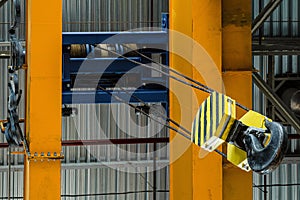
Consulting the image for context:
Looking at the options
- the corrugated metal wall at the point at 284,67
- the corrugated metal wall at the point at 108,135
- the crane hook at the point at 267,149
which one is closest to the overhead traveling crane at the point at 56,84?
the crane hook at the point at 267,149

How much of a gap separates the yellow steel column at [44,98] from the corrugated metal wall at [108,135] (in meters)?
9.13

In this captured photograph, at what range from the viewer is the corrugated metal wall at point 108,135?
15.1 m

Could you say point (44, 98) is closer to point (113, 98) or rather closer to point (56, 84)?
point (56, 84)

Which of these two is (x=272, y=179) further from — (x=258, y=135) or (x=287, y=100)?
(x=258, y=135)

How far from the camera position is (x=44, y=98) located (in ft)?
19.0

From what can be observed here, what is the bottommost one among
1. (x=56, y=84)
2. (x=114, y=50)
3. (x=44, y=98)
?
(x=44, y=98)

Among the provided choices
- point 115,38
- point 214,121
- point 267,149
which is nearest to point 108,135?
point 115,38

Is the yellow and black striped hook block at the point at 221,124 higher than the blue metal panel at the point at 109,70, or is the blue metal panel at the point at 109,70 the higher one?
the blue metal panel at the point at 109,70

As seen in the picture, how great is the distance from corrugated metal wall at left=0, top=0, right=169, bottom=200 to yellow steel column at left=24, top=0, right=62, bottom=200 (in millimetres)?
9126

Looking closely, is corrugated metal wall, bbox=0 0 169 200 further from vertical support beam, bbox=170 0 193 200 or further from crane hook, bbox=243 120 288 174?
crane hook, bbox=243 120 288 174

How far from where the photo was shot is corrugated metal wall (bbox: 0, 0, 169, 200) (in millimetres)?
15070

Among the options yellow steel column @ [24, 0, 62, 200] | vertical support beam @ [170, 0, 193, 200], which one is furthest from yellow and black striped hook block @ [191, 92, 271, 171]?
vertical support beam @ [170, 0, 193, 200]

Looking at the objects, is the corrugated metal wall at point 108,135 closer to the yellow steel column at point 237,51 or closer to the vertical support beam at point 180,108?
the vertical support beam at point 180,108

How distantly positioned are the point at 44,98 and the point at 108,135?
9.52 meters
